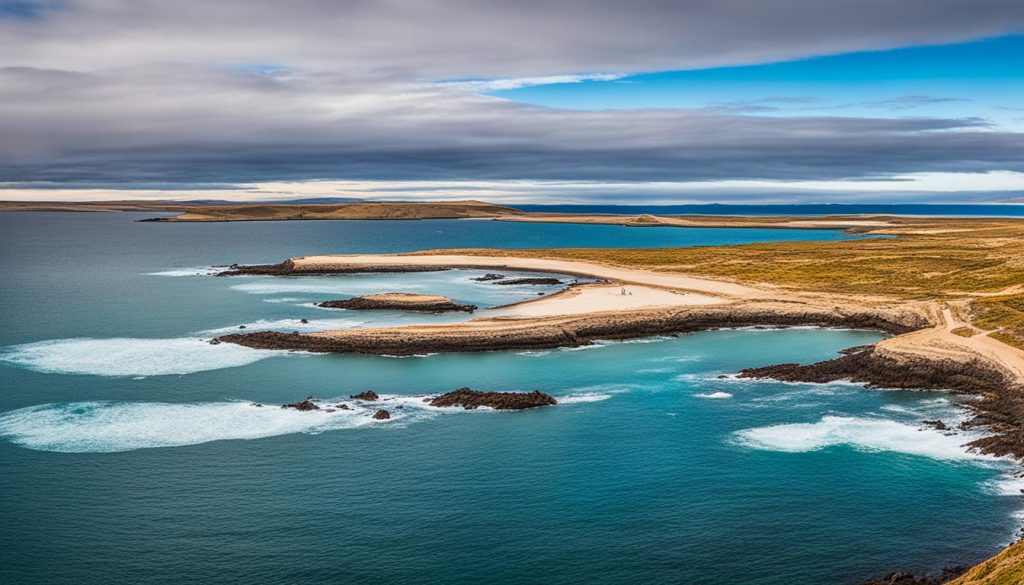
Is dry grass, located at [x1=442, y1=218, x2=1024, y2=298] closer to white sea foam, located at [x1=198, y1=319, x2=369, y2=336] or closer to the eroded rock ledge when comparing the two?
the eroded rock ledge

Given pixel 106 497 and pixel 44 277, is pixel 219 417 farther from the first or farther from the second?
pixel 44 277

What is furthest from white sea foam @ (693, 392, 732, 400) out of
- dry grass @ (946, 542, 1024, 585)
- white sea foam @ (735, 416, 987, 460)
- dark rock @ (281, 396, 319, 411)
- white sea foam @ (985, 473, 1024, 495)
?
dry grass @ (946, 542, 1024, 585)

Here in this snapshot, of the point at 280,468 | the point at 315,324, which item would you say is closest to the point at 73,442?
the point at 280,468

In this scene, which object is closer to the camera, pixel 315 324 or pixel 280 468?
pixel 280 468

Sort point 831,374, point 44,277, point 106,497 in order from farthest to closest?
point 44,277 → point 831,374 → point 106,497

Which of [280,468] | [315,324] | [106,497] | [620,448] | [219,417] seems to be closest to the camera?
[106,497]

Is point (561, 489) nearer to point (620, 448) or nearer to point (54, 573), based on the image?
point (620, 448)

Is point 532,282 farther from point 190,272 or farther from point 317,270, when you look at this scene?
point 190,272
